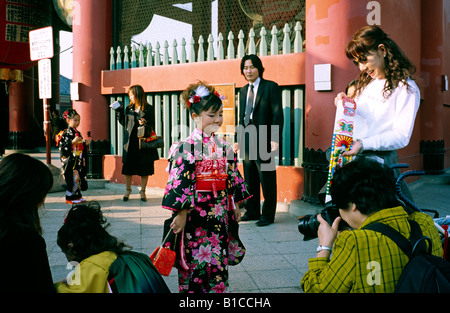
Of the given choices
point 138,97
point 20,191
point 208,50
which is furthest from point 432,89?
point 20,191

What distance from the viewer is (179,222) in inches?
102

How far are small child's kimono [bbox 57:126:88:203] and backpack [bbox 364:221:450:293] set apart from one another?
547 centimetres

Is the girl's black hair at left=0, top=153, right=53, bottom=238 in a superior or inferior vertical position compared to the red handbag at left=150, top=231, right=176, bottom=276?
superior

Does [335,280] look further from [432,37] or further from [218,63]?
[432,37]

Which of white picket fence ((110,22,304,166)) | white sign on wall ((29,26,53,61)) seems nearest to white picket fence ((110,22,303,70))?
white picket fence ((110,22,304,166))

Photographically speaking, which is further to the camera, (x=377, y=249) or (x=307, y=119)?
(x=307, y=119)

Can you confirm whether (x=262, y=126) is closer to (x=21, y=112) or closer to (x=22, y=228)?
(x=22, y=228)

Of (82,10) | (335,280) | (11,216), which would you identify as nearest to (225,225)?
(335,280)

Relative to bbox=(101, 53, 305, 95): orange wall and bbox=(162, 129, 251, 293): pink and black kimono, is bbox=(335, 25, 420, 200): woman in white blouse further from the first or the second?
bbox=(101, 53, 305, 95): orange wall

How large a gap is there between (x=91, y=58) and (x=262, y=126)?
4.38 meters

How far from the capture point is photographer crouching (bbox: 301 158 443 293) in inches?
59.7

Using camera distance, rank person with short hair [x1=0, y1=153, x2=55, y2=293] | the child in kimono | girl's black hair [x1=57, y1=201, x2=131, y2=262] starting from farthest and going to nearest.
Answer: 1. the child in kimono
2. girl's black hair [x1=57, y1=201, x2=131, y2=262]
3. person with short hair [x1=0, y1=153, x2=55, y2=293]
